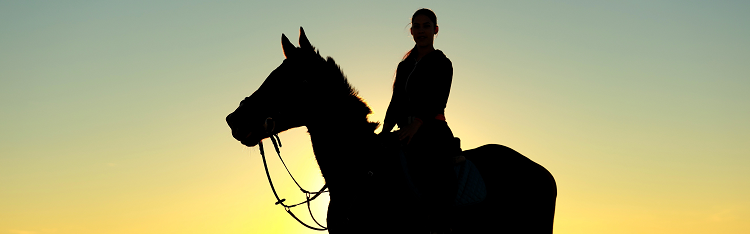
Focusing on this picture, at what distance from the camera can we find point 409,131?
757 centimetres

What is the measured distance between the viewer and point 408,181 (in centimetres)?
764

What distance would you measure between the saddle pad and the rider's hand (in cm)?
97

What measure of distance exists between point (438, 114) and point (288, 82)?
1.78 meters

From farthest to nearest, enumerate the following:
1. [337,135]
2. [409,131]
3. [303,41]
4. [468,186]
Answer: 1. [468,186]
2. [303,41]
3. [337,135]
4. [409,131]

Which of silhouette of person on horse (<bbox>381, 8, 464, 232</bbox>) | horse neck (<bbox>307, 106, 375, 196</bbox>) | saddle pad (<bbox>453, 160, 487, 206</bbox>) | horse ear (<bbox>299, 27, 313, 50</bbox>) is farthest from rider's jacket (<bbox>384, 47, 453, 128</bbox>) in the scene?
horse ear (<bbox>299, 27, 313, 50</bbox>)

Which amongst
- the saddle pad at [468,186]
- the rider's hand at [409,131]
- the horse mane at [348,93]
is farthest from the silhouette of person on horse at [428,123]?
the horse mane at [348,93]

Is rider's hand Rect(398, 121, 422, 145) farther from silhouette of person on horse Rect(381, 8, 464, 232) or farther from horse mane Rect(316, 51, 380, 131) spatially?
horse mane Rect(316, 51, 380, 131)

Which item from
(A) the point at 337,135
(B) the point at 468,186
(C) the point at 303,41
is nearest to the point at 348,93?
(A) the point at 337,135

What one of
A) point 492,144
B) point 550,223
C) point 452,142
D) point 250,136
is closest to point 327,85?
point 250,136

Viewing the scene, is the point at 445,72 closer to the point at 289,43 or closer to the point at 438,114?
the point at 438,114

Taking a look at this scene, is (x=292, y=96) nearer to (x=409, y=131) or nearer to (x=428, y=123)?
(x=409, y=131)

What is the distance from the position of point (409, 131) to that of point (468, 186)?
48.3 inches

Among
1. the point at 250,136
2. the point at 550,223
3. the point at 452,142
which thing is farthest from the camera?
the point at 550,223

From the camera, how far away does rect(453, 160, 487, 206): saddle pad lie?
26.8ft
